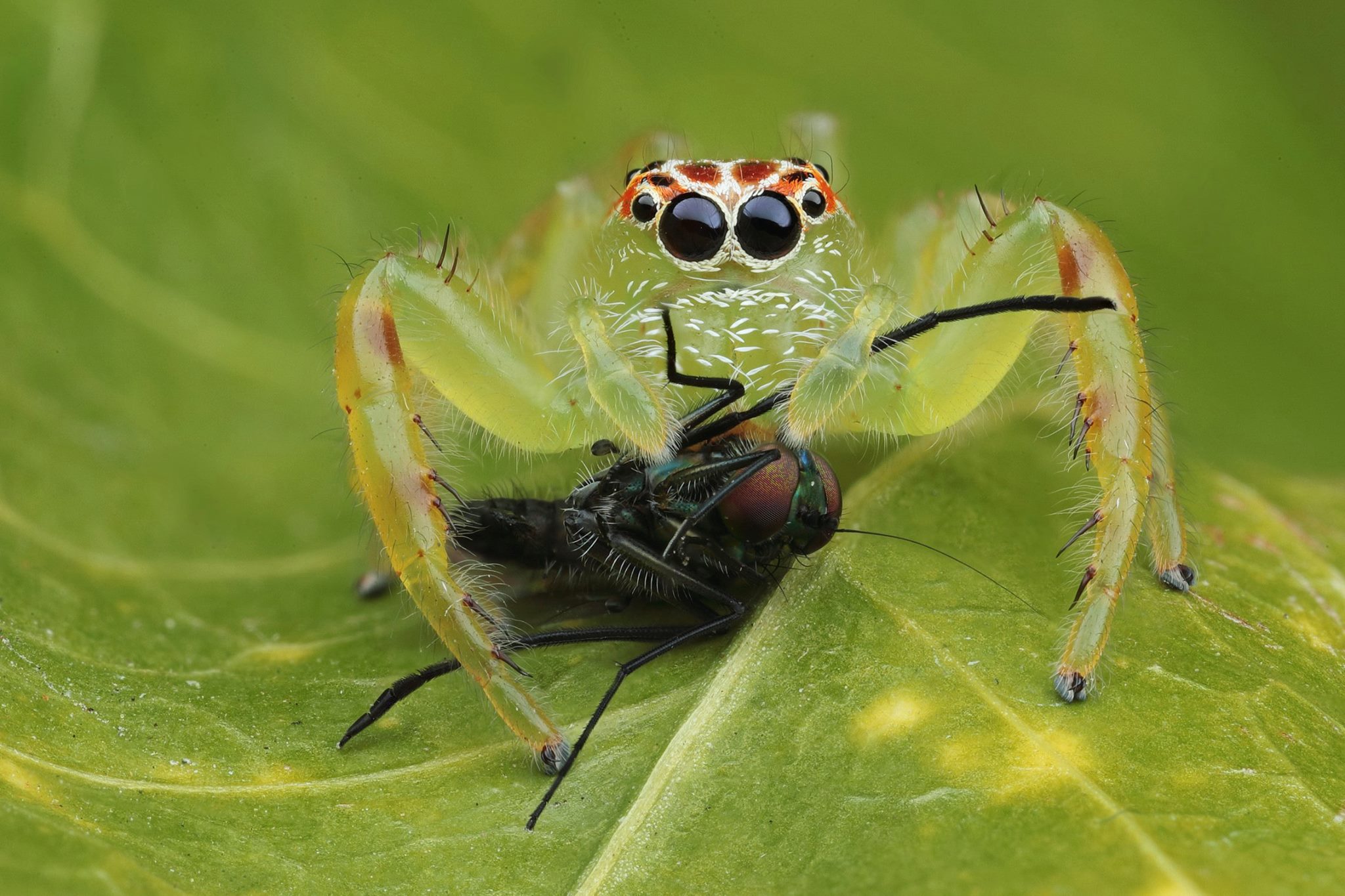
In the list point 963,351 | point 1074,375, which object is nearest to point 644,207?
point 963,351

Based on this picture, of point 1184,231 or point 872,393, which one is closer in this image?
point 872,393

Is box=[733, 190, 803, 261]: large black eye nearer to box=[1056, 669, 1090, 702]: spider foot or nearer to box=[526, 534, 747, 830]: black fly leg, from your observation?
box=[526, 534, 747, 830]: black fly leg

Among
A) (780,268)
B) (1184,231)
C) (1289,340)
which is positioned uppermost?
(780,268)

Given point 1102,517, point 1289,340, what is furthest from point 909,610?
point 1289,340

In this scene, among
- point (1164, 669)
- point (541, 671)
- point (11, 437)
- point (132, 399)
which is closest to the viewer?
point (1164, 669)

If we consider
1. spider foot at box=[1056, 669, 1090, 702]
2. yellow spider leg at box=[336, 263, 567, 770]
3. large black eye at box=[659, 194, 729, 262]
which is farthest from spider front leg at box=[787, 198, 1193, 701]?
yellow spider leg at box=[336, 263, 567, 770]

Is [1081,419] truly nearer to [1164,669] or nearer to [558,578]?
[1164,669]
